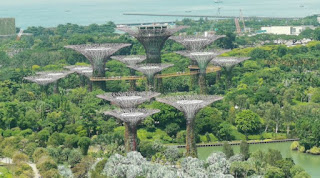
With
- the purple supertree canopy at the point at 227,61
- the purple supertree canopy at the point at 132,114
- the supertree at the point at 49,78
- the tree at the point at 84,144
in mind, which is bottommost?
the tree at the point at 84,144

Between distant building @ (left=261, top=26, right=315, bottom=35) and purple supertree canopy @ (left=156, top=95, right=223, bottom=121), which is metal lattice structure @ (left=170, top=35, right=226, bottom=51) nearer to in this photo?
purple supertree canopy @ (left=156, top=95, right=223, bottom=121)

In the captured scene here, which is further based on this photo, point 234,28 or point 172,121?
point 234,28

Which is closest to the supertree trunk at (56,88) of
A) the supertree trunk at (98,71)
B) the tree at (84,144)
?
the supertree trunk at (98,71)

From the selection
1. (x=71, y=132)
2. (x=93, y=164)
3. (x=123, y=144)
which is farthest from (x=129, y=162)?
(x=71, y=132)

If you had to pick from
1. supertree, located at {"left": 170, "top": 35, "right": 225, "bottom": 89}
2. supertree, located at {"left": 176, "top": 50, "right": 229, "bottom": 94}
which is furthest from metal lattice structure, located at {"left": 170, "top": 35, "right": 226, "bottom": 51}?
supertree, located at {"left": 176, "top": 50, "right": 229, "bottom": 94}

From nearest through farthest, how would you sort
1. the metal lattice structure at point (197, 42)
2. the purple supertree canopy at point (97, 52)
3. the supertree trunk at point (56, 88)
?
the purple supertree canopy at point (97, 52) → the supertree trunk at point (56, 88) → the metal lattice structure at point (197, 42)

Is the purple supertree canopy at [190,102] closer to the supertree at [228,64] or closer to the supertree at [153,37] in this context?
the supertree at [153,37]

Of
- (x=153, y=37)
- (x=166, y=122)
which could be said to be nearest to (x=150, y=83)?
(x=153, y=37)

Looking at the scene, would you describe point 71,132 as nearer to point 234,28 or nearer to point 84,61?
point 84,61
